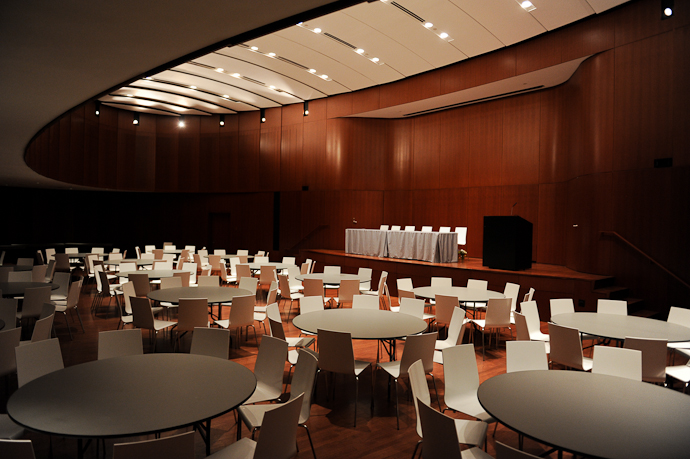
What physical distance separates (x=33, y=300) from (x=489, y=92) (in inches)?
444

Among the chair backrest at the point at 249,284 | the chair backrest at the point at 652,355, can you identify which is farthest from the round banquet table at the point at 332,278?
the chair backrest at the point at 652,355

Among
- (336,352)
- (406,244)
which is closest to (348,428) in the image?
(336,352)

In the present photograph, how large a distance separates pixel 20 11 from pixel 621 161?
31.1 feet

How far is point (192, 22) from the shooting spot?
305 centimetres

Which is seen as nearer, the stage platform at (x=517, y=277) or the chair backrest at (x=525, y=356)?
the chair backrest at (x=525, y=356)

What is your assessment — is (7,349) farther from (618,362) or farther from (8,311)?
(618,362)

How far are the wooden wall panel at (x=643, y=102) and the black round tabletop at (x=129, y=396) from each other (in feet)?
27.8

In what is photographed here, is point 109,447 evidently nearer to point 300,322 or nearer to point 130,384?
point 130,384

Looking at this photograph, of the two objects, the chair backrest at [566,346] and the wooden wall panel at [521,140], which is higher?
the wooden wall panel at [521,140]

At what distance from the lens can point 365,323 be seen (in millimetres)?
4637

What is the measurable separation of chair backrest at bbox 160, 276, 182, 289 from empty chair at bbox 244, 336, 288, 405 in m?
3.78

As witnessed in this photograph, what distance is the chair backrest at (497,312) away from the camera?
19.0ft

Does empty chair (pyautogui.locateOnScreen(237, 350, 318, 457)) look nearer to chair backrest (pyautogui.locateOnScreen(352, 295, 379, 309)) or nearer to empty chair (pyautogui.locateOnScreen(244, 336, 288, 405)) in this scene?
empty chair (pyautogui.locateOnScreen(244, 336, 288, 405))

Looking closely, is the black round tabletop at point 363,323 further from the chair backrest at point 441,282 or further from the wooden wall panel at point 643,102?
the wooden wall panel at point 643,102
